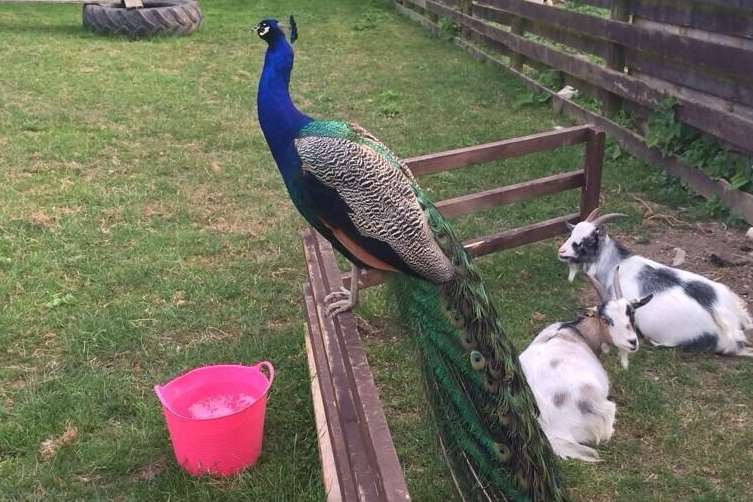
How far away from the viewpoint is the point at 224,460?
3057 millimetres

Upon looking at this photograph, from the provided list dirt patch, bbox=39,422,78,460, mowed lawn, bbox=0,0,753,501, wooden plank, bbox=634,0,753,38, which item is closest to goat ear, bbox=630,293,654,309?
mowed lawn, bbox=0,0,753,501

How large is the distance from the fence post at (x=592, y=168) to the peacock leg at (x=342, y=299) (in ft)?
7.31

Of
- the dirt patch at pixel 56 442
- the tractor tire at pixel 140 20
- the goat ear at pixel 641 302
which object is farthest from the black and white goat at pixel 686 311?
the tractor tire at pixel 140 20

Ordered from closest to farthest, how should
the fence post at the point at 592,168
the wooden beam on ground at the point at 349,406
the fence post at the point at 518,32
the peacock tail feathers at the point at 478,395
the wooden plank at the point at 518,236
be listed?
1. the wooden beam on ground at the point at 349,406
2. the peacock tail feathers at the point at 478,395
3. the wooden plank at the point at 518,236
4. the fence post at the point at 592,168
5. the fence post at the point at 518,32

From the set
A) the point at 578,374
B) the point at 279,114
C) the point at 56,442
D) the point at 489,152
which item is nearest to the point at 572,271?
the point at 489,152

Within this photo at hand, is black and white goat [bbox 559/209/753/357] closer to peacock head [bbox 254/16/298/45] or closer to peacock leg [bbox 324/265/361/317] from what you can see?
→ peacock leg [bbox 324/265/361/317]

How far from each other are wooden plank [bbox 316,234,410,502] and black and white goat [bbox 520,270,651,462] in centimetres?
81

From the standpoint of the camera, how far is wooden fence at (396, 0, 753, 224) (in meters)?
5.33

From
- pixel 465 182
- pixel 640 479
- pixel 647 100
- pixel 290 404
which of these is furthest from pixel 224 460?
pixel 647 100

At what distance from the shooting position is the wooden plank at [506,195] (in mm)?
4492

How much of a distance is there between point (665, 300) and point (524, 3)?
5804mm

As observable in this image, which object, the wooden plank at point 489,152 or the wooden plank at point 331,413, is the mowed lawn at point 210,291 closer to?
the wooden plank at point 331,413

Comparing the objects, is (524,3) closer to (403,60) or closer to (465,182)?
(403,60)

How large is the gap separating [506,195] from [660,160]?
2.08m
